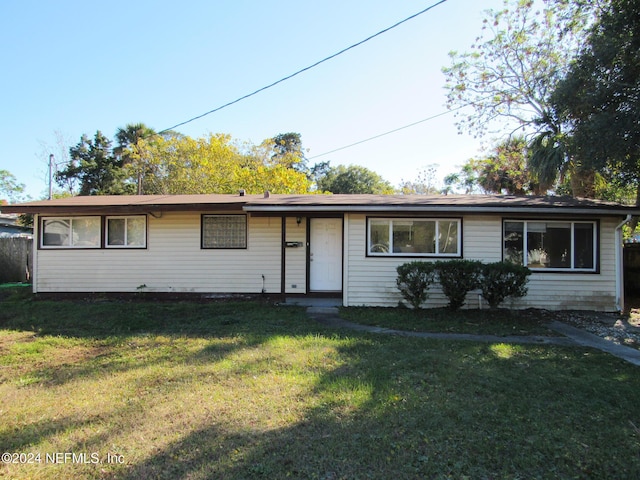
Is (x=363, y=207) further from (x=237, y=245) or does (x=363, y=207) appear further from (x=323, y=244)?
(x=237, y=245)

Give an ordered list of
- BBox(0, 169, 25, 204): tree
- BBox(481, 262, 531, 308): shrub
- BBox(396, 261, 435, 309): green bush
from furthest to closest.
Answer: BBox(0, 169, 25, 204): tree
BBox(396, 261, 435, 309): green bush
BBox(481, 262, 531, 308): shrub

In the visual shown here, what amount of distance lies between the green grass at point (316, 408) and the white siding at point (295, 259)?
401 cm

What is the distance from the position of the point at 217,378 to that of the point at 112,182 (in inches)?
1102

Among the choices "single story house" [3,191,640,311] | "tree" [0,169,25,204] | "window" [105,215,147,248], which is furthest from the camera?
"tree" [0,169,25,204]

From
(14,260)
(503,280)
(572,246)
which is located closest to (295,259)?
(503,280)

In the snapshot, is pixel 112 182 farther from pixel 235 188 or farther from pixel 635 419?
pixel 635 419

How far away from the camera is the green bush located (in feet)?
26.4

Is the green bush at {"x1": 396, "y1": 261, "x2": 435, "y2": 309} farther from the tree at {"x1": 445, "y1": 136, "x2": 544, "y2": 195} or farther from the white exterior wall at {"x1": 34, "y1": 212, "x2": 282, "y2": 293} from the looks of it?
the tree at {"x1": 445, "y1": 136, "x2": 544, "y2": 195}

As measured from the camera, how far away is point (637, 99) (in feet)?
24.7

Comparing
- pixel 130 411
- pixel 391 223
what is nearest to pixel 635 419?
pixel 130 411

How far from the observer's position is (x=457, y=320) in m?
7.63

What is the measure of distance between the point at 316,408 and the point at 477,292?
641cm

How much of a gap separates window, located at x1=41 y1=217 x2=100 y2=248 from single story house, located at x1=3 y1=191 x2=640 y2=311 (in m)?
0.03

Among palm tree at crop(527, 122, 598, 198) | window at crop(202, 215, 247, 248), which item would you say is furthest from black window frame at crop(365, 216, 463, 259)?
palm tree at crop(527, 122, 598, 198)
